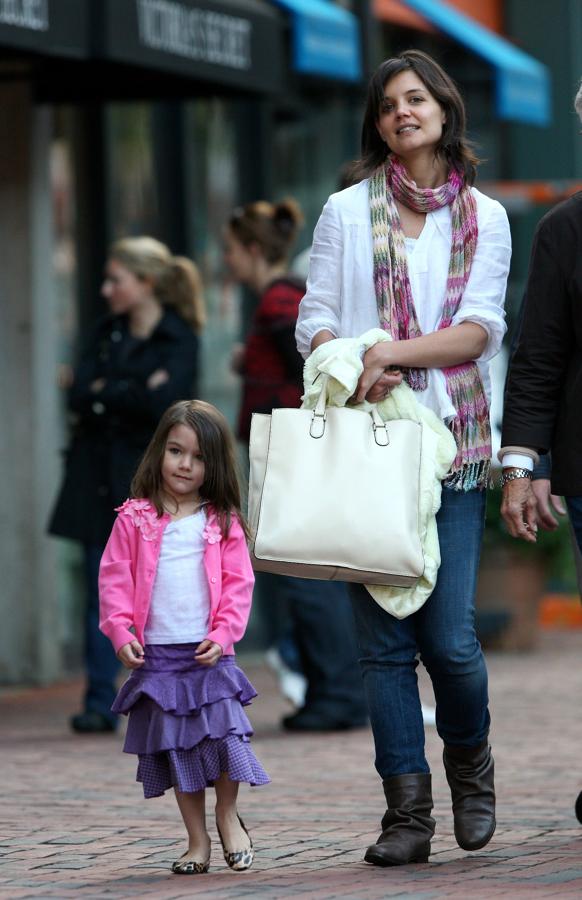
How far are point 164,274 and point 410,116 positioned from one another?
10.9ft

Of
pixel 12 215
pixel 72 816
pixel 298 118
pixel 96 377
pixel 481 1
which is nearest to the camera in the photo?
pixel 72 816

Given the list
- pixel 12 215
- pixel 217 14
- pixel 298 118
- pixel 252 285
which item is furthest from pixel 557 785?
pixel 298 118

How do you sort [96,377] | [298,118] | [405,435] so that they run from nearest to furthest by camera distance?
[405,435]
[96,377]
[298,118]

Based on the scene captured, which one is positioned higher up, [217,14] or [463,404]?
[217,14]

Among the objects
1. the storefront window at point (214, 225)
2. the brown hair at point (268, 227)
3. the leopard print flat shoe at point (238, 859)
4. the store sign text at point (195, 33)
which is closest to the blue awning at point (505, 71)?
the storefront window at point (214, 225)

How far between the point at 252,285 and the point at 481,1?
8156mm

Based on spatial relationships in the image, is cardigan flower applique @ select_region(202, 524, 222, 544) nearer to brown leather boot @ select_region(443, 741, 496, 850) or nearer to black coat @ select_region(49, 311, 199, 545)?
brown leather boot @ select_region(443, 741, 496, 850)

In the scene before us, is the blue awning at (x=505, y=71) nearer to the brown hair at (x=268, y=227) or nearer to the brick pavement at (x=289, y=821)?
the brown hair at (x=268, y=227)

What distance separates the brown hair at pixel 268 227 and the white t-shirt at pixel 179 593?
346 centimetres

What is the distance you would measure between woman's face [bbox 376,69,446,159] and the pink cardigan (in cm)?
106

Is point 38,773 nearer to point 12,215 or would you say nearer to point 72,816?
point 72,816

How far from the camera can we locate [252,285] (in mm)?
8352

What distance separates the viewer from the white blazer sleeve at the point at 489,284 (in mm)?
5051

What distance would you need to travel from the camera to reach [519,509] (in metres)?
5.12
